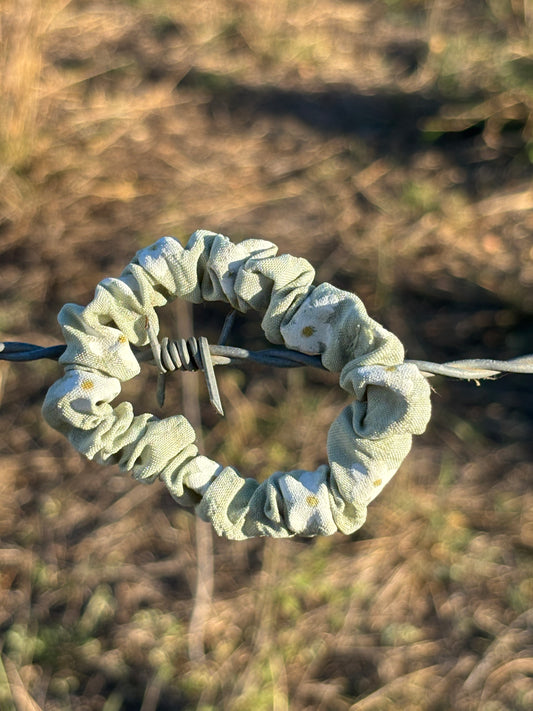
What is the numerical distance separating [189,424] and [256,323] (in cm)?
203

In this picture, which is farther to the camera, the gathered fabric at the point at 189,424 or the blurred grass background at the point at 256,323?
the blurred grass background at the point at 256,323

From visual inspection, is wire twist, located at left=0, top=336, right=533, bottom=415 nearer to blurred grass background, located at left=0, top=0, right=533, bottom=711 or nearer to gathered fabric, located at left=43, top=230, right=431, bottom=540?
gathered fabric, located at left=43, top=230, right=431, bottom=540

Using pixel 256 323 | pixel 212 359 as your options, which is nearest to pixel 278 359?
pixel 212 359

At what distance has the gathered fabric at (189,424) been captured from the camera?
84 cm

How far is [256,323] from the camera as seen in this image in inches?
114

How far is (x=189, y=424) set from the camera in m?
0.87

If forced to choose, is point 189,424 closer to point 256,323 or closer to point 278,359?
point 278,359

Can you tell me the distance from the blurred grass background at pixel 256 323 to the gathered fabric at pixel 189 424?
1.48 m

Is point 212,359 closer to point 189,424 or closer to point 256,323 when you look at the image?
point 189,424

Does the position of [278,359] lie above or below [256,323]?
above

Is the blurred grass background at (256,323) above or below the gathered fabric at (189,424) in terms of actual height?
below

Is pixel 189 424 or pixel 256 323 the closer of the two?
pixel 189 424

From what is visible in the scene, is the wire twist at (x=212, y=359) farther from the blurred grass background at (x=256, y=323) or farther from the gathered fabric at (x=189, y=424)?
the blurred grass background at (x=256, y=323)

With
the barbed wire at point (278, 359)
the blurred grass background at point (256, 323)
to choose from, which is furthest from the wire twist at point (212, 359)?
the blurred grass background at point (256, 323)
